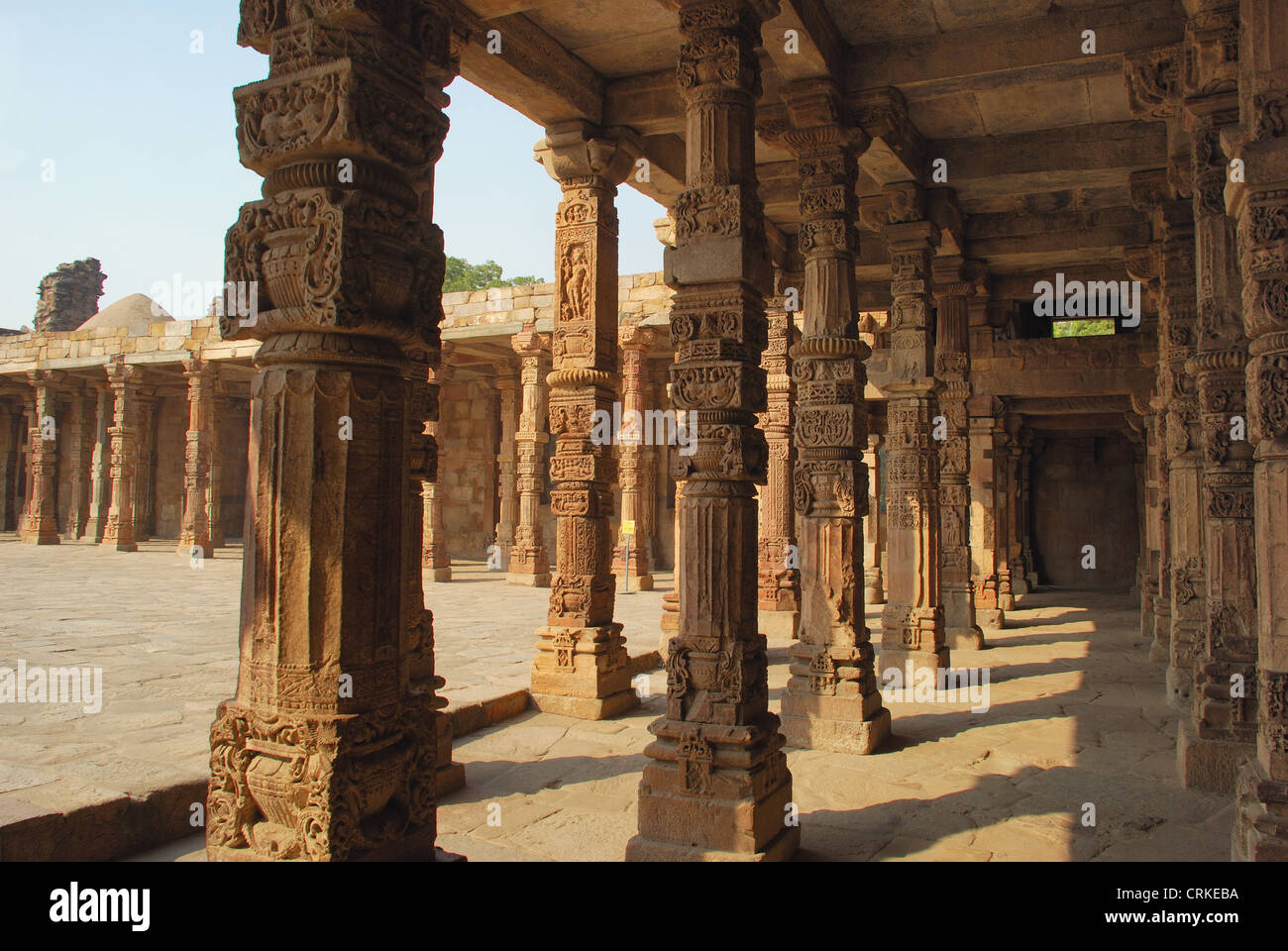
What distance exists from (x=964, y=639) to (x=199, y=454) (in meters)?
19.9

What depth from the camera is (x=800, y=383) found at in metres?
7.12

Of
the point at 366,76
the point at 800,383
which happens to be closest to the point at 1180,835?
the point at 800,383

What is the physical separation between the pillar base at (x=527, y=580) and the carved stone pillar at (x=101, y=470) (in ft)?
48.8

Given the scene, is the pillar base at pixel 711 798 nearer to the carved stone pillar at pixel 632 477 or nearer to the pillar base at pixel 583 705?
the pillar base at pixel 583 705

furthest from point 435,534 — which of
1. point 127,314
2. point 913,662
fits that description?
point 127,314

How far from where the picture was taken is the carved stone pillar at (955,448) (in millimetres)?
11281

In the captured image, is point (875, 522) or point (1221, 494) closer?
point (1221, 494)

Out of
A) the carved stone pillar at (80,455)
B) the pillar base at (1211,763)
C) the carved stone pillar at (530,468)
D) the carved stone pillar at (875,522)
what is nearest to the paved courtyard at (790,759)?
the pillar base at (1211,763)

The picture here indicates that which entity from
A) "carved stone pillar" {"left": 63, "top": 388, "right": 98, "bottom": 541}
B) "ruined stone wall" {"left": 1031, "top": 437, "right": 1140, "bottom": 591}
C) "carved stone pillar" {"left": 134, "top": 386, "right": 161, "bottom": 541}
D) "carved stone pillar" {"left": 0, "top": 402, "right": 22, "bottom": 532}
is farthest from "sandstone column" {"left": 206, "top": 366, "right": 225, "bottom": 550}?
"ruined stone wall" {"left": 1031, "top": 437, "right": 1140, "bottom": 591}

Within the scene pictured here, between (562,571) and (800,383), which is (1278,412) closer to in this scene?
(800,383)

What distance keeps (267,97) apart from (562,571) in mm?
5654

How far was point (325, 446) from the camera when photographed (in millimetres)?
2541

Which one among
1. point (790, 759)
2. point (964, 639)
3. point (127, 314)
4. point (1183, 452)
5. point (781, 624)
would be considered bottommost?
point (790, 759)

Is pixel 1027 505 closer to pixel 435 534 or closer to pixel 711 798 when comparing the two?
pixel 435 534
